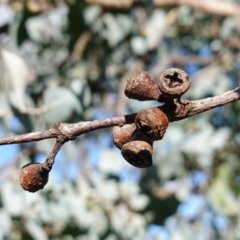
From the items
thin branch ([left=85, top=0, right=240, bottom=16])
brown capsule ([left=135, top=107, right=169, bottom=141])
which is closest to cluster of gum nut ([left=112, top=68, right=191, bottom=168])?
brown capsule ([left=135, top=107, right=169, bottom=141])

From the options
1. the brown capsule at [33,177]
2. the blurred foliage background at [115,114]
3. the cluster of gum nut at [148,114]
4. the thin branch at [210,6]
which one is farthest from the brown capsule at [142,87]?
the thin branch at [210,6]

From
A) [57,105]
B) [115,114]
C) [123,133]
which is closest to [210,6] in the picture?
[115,114]

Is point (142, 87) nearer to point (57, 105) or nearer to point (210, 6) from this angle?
point (57, 105)

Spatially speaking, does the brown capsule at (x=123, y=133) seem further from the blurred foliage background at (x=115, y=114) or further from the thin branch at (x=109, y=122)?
the blurred foliage background at (x=115, y=114)

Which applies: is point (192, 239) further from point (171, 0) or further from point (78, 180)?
point (171, 0)

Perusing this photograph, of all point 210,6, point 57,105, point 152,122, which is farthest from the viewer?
point 210,6

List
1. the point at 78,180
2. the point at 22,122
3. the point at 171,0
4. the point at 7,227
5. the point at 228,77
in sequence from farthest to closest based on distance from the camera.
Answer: the point at 228,77 < the point at 171,0 < the point at 78,180 < the point at 7,227 < the point at 22,122

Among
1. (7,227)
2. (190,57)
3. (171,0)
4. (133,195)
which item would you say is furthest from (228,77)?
(7,227)

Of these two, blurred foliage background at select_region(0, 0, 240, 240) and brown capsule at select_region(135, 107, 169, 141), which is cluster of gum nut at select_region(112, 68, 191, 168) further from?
blurred foliage background at select_region(0, 0, 240, 240)
